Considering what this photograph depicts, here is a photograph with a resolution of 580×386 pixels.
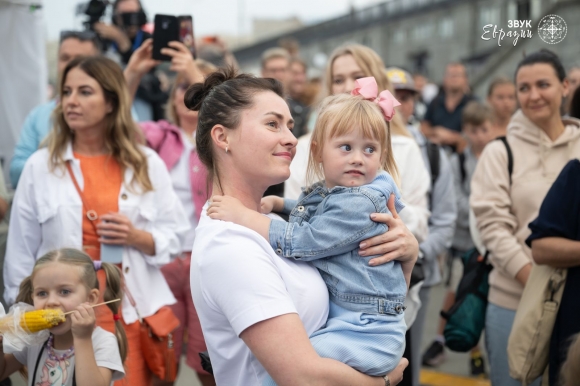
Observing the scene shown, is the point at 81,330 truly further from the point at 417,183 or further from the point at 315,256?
the point at 417,183

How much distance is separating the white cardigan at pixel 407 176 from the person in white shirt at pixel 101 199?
0.75 meters

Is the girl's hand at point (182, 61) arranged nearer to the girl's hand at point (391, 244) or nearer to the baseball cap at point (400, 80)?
the baseball cap at point (400, 80)

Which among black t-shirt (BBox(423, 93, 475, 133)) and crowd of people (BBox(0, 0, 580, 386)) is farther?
black t-shirt (BBox(423, 93, 475, 133))

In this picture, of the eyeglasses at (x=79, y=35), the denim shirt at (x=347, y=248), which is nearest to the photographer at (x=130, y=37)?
the eyeglasses at (x=79, y=35)

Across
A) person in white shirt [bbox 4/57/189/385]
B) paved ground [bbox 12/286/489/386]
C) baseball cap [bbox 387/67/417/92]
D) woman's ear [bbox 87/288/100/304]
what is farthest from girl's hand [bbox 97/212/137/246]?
baseball cap [bbox 387/67/417/92]

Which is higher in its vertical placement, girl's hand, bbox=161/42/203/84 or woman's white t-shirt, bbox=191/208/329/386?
girl's hand, bbox=161/42/203/84

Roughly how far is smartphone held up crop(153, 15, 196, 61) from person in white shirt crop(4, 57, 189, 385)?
0.36 metres

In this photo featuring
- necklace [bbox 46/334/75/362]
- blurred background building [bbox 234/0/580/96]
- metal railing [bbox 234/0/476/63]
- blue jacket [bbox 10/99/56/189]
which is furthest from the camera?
metal railing [bbox 234/0/476/63]

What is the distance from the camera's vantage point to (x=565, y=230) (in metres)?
3.45

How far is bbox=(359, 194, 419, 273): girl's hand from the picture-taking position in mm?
2377

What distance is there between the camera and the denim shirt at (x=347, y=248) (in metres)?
2.32

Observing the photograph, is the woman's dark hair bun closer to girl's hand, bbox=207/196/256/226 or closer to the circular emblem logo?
girl's hand, bbox=207/196/256/226

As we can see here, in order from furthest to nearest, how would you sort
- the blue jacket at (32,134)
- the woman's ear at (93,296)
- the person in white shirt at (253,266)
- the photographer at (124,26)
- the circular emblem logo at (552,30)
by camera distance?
the photographer at (124,26), the circular emblem logo at (552,30), the blue jacket at (32,134), the woman's ear at (93,296), the person in white shirt at (253,266)

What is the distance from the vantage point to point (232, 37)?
64.9m
